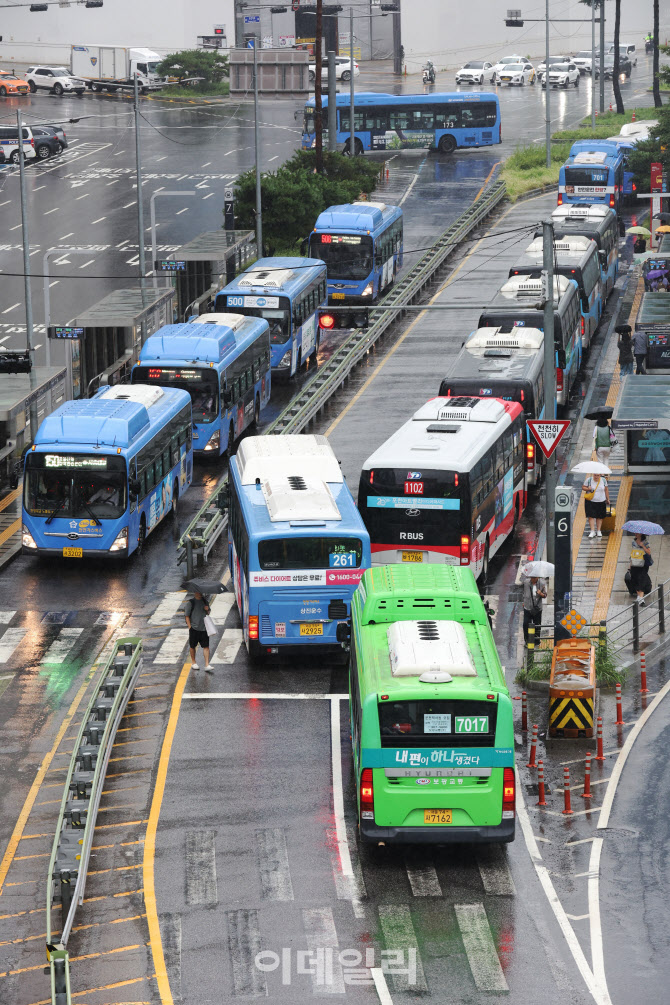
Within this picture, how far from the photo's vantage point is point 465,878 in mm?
21250

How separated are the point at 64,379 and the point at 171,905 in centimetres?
2819

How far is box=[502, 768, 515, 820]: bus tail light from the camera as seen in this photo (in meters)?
21.1

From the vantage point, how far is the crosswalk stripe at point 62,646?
3080 cm

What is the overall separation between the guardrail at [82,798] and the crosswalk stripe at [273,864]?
7.12ft

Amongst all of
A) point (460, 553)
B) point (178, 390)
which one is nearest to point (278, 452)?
point (460, 553)

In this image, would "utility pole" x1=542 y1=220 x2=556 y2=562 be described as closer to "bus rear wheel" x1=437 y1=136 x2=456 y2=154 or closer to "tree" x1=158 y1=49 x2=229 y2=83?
"bus rear wheel" x1=437 y1=136 x2=456 y2=154

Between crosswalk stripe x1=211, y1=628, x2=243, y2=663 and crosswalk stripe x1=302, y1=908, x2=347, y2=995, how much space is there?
1071 centimetres

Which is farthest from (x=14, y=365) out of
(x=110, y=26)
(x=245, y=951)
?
(x=110, y=26)

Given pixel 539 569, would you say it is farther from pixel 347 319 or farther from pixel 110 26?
pixel 110 26

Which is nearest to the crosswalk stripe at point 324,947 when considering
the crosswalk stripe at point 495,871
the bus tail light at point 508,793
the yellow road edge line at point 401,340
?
the crosswalk stripe at point 495,871

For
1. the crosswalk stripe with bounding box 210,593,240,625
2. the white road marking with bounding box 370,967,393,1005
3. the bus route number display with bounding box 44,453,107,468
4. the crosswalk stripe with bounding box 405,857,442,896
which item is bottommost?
the crosswalk stripe with bounding box 210,593,240,625

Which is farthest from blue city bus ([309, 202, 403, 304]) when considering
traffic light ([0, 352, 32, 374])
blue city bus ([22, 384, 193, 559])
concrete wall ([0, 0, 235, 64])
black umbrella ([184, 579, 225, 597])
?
concrete wall ([0, 0, 235, 64])

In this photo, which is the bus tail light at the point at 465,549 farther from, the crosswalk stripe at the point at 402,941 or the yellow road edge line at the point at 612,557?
the crosswalk stripe at the point at 402,941

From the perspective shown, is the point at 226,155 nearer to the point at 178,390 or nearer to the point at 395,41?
the point at 395,41
